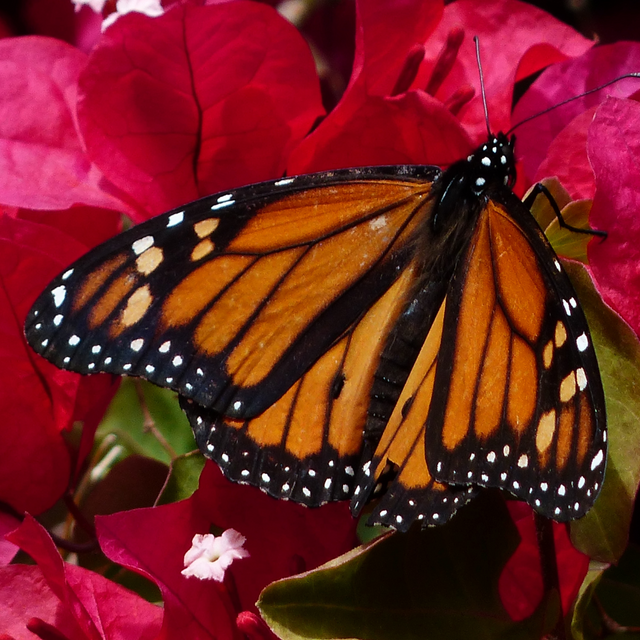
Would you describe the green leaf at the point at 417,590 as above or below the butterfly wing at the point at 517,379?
below

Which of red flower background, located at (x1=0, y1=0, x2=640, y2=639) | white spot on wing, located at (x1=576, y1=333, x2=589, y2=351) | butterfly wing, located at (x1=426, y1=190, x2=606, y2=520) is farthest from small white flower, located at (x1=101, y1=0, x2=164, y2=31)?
white spot on wing, located at (x1=576, y1=333, x2=589, y2=351)

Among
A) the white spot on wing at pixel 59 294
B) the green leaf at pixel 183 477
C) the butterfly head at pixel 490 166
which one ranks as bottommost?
the green leaf at pixel 183 477

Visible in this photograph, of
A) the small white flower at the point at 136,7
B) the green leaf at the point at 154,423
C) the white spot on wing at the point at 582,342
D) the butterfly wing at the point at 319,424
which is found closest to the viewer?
the white spot on wing at the point at 582,342

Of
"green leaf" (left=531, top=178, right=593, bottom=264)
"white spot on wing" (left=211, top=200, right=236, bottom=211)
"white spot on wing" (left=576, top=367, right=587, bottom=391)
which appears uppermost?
"white spot on wing" (left=211, top=200, right=236, bottom=211)

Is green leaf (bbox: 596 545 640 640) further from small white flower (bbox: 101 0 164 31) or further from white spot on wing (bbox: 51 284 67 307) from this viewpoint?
small white flower (bbox: 101 0 164 31)

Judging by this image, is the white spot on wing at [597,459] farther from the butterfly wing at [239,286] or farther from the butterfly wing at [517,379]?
the butterfly wing at [239,286]

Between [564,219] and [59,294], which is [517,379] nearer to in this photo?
[564,219]

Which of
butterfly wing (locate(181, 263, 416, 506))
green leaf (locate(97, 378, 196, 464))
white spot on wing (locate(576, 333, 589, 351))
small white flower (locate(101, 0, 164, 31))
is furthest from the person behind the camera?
green leaf (locate(97, 378, 196, 464))

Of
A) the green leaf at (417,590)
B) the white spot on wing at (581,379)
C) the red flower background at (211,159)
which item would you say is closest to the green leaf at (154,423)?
the red flower background at (211,159)
